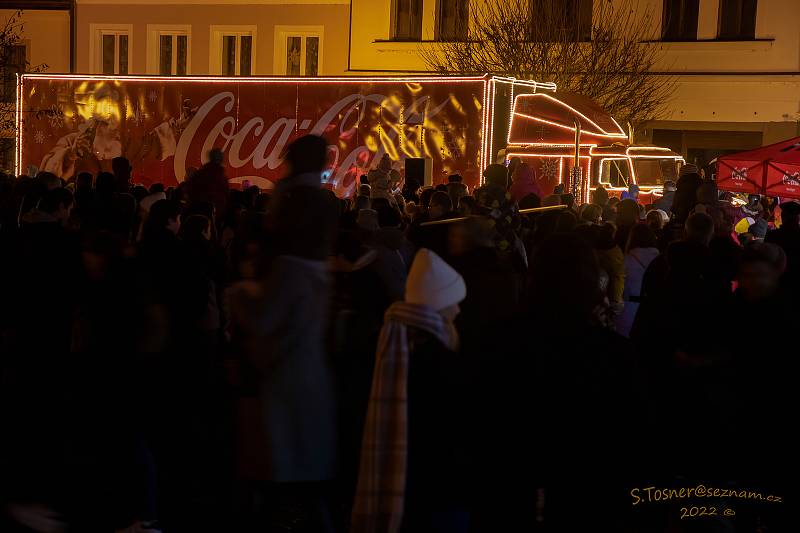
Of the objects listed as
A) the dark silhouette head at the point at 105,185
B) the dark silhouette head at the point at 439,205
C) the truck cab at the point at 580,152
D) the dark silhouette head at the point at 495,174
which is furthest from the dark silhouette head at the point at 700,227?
the truck cab at the point at 580,152

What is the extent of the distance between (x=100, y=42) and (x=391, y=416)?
1615 inches

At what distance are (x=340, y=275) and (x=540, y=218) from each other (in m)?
4.90

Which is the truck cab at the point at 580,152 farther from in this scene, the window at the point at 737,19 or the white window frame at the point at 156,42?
the white window frame at the point at 156,42

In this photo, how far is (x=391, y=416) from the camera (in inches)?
195

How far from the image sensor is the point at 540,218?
10852 millimetres

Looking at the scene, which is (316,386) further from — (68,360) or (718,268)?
(718,268)

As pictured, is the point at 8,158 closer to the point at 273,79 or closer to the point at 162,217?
the point at 273,79

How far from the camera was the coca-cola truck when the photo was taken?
21.6 m

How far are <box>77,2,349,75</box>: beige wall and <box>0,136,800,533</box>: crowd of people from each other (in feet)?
112

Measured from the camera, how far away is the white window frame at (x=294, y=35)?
41969mm

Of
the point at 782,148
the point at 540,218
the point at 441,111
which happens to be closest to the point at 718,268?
the point at 540,218

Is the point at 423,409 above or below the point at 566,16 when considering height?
below

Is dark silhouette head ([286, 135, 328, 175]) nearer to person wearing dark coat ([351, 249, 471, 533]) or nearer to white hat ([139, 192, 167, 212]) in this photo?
person wearing dark coat ([351, 249, 471, 533])

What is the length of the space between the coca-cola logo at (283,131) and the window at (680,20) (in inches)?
690
